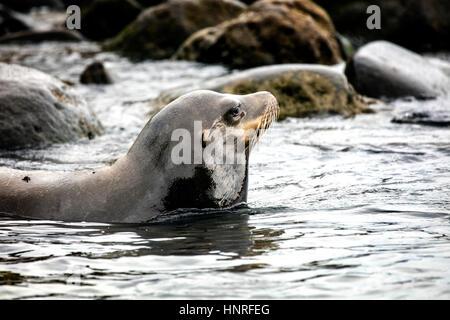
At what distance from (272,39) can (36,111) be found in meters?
8.45

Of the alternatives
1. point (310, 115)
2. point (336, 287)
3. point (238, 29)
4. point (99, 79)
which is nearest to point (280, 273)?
point (336, 287)

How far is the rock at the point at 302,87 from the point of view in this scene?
13125 mm

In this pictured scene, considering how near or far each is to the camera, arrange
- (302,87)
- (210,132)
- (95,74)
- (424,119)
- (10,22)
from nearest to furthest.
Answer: (210,132), (424,119), (302,87), (95,74), (10,22)

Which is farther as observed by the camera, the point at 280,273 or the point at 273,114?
the point at 273,114

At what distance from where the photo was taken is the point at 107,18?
2817 cm

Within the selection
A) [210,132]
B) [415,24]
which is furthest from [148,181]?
[415,24]

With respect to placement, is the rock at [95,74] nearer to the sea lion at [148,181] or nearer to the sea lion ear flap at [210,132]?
the sea lion at [148,181]

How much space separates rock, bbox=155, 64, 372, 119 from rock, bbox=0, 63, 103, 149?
2627mm

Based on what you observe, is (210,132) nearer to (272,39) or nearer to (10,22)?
(272,39)

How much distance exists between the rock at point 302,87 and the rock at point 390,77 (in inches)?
62.3

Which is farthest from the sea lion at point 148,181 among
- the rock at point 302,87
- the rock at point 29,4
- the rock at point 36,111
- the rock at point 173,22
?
the rock at point 29,4

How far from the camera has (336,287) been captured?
509 centimetres
